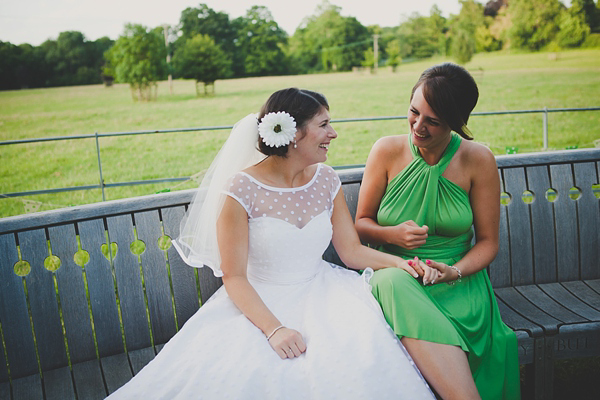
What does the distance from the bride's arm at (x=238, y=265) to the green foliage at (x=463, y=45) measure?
23.0m

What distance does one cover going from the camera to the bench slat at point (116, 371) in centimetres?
235

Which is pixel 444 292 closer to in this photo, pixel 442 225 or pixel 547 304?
pixel 442 225

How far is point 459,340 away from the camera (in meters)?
2.11

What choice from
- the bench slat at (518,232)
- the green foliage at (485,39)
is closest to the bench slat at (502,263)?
the bench slat at (518,232)

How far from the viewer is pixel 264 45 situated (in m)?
25.7

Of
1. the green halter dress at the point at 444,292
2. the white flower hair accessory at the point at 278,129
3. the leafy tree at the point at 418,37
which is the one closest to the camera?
the green halter dress at the point at 444,292

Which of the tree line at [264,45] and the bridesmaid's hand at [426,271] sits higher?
the tree line at [264,45]

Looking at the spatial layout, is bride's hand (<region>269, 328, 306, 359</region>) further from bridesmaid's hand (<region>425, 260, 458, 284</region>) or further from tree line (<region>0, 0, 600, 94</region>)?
tree line (<region>0, 0, 600, 94</region>)

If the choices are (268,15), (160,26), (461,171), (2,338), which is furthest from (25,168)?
(268,15)

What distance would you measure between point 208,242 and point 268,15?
937 inches

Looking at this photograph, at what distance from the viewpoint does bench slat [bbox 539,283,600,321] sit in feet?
8.98

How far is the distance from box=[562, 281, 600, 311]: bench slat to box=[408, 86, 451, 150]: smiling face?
4.04ft

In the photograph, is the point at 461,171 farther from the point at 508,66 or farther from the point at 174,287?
the point at 508,66

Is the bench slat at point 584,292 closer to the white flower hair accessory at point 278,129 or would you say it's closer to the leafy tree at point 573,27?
the white flower hair accessory at point 278,129
